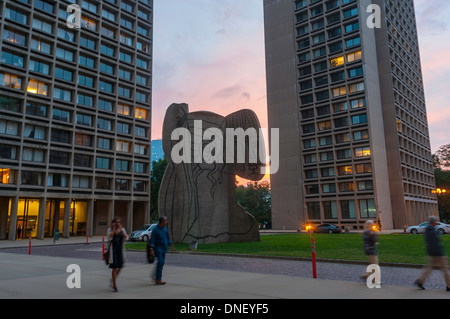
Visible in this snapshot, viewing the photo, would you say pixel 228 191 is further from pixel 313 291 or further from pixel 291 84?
pixel 291 84

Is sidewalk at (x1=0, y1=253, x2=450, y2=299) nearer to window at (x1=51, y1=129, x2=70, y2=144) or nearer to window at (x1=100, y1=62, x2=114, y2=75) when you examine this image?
window at (x1=51, y1=129, x2=70, y2=144)

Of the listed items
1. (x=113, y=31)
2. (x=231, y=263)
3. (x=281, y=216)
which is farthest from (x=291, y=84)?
(x=231, y=263)

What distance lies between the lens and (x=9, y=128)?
42.4 meters

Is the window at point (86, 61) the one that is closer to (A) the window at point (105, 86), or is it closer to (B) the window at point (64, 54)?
(B) the window at point (64, 54)

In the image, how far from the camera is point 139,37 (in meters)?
59.7

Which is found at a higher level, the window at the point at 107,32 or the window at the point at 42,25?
the window at the point at 107,32

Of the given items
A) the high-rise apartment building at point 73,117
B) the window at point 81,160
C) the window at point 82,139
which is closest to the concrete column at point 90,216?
the high-rise apartment building at point 73,117

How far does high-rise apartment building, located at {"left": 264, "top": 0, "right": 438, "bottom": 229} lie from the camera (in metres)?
59.7

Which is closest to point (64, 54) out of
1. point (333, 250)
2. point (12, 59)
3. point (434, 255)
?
point (12, 59)

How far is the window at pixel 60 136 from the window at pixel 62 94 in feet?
14.8

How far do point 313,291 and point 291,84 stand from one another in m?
63.5

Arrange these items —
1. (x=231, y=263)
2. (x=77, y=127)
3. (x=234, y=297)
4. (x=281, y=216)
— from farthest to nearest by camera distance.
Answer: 1. (x=281, y=216)
2. (x=77, y=127)
3. (x=231, y=263)
4. (x=234, y=297)

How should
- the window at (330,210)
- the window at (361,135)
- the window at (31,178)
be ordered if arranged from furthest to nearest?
the window at (330,210), the window at (361,135), the window at (31,178)

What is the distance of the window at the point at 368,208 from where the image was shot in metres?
56.7
